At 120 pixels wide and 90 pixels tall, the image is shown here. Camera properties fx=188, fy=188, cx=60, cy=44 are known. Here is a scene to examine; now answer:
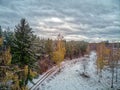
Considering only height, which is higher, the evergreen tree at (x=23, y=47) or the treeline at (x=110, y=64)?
the evergreen tree at (x=23, y=47)

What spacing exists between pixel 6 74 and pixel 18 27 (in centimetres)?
1035

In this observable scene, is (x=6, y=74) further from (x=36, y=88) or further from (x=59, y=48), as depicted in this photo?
(x=59, y=48)

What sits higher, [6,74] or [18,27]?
[18,27]

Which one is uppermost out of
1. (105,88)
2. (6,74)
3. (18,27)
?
(18,27)

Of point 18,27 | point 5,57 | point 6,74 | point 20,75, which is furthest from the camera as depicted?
point 18,27

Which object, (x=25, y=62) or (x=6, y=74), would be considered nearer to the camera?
(x=6, y=74)

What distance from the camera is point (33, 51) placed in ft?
105

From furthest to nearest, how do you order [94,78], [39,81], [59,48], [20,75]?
1. [59,48]
2. [94,78]
3. [39,81]
4. [20,75]

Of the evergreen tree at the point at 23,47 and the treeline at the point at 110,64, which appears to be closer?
the evergreen tree at the point at 23,47

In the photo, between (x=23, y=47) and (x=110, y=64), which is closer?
(x=23, y=47)

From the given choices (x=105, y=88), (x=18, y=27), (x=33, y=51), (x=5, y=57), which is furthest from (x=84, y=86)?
(x=5, y=57)

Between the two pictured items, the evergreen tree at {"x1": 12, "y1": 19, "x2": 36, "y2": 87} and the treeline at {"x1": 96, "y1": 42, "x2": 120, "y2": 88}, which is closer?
the evergreen tree at {"x1": 12, "y1": 19, "x2": 36, "y2": 87}

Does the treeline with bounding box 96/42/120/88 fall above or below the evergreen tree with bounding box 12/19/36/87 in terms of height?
below

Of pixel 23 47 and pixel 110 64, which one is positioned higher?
pixel 23 47
